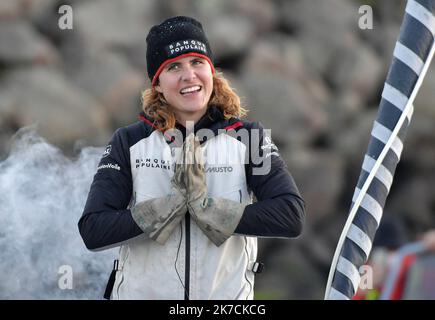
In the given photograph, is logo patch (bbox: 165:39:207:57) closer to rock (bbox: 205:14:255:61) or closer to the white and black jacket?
the white and black jacket

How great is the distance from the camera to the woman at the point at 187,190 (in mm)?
3117

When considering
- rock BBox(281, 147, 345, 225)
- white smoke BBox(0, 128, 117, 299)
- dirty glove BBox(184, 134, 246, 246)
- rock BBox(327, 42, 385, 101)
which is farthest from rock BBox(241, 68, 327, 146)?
dirty glove BBox(184, 134, 246, 246)

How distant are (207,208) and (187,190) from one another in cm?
9

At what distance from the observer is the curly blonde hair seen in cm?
333

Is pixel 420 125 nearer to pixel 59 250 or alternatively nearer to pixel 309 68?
pixel 309 68

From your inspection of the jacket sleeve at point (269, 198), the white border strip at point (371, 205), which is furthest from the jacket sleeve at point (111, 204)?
the white border strip at point (371, 205)

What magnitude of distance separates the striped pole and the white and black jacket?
37cm

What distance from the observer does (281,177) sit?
10.6 ft

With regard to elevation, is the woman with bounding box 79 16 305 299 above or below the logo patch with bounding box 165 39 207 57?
below

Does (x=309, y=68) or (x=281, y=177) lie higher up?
(x=309, y=68)

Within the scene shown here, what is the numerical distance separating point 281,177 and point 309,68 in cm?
1358

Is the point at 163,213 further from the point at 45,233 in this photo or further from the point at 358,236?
the point at 45,233

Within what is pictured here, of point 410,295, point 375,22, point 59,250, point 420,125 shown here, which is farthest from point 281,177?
point 375,22

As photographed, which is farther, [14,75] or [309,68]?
[309,68]
